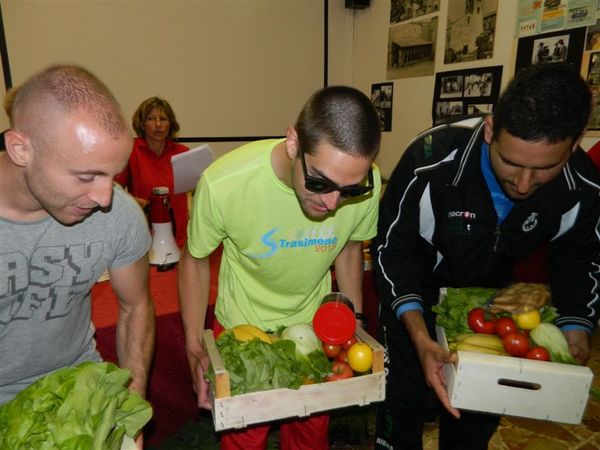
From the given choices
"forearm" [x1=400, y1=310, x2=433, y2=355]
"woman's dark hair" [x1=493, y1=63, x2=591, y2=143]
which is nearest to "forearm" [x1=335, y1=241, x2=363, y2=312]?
"forearm" [x1=400, y1=310, x2=433, y2=355]

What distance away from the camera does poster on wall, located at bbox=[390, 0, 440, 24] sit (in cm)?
428

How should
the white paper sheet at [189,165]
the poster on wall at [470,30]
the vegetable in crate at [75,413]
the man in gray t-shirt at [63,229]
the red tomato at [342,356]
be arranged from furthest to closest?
1. the poster on wall at [470,30]
2. the white paper sheet at [189,165]
3. the red tomato at [342,356]
4. the man in gray t-shirt at [63,229]
5. the vegetable in crate at [75,413]

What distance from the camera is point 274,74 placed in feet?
17.4

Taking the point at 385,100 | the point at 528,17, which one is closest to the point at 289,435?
the point at 528,17

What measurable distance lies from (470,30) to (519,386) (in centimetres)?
336

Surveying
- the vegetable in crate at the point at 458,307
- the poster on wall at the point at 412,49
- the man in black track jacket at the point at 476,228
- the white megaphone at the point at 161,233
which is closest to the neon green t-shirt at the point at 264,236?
the man in black track jacket at the point at 476,228

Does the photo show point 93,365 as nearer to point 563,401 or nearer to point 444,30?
point 563,401

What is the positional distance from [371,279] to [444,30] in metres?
2.80

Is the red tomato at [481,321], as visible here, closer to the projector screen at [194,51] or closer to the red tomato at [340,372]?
the red tomato at [340,372]

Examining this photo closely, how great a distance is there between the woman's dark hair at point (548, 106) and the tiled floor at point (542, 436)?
6.53 feet

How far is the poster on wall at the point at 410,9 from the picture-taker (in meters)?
4.28

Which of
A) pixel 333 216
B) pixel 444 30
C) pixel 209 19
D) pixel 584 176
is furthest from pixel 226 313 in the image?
pixel 209 19

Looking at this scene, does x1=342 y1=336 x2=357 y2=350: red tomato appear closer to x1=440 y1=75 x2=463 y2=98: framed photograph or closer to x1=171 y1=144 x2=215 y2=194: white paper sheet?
x1=171 y1=144 x2=215 y2=194: white paper sheet

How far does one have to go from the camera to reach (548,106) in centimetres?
126
